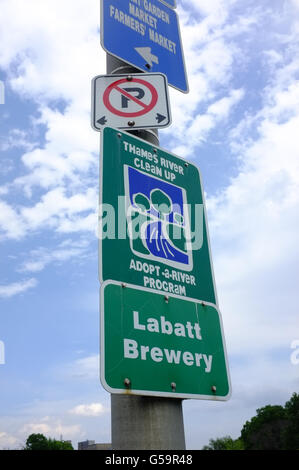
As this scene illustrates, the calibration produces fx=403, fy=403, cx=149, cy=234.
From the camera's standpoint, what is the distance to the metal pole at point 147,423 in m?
1.86

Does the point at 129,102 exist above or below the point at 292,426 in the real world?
above

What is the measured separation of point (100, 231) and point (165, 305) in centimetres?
50

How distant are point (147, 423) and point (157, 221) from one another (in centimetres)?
106

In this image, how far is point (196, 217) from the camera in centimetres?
259

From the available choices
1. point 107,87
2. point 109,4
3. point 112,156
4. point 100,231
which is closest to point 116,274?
point 100,231

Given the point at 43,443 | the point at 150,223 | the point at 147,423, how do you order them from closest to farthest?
1. the point at 147,423
2. the point at 150,223
3. the point at 43,443

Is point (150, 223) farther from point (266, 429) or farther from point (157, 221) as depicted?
point (266, 429)

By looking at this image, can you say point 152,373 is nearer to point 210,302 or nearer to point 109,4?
point 210,302

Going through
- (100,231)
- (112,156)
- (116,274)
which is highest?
(112,156)

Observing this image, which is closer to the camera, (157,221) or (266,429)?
(157,221)

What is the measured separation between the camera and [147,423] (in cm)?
188

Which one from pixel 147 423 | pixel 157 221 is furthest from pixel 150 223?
pixel 147 423

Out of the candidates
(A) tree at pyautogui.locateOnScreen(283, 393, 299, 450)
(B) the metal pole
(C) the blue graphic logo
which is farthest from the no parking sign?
(A) tree at pyautogui.locateOnScreen(283, 393, 299, 450)

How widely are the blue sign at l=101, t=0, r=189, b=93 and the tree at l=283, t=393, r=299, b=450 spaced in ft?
135
